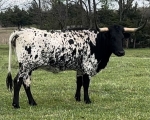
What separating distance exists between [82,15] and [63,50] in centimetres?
4386

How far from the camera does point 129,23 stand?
47.5 meters

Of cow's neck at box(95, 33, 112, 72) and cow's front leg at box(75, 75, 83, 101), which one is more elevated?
cow's neck at box(95, 33, 112, 72)

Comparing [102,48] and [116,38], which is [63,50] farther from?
[116,38]

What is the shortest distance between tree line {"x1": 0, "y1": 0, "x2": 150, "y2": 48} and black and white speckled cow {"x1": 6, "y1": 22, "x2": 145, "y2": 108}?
126 feet

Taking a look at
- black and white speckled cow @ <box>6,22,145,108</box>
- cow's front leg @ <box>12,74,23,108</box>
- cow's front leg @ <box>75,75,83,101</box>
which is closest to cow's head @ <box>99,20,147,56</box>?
black and white speckled cow @ <box>6,22,145,108</box>

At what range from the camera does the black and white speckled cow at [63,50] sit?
862cm

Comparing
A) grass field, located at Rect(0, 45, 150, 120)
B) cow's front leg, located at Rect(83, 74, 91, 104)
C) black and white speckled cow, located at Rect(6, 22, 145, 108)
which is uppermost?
black and white speckled cow, located at Rect(6, 22, 145, 108)

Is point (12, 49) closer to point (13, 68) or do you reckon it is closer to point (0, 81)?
point (0, 81)

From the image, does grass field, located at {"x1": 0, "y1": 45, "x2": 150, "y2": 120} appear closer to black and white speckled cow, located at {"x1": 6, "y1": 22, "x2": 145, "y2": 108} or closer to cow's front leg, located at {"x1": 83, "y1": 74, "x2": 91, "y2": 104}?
cow's front leg, located at {"x1": 83, "y1": 74, "x2": 91, "y2": 104}

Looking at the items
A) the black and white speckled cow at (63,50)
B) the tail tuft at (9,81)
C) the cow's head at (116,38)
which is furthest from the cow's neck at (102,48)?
the tail tuft at (9,81)

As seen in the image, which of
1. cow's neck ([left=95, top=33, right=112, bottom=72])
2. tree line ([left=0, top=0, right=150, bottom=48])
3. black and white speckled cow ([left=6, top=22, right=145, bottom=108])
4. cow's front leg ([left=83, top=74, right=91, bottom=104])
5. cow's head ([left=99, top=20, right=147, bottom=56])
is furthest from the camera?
tree line ([left=0, top=0, right=150, bottom=48])

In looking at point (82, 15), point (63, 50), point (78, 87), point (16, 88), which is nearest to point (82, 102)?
point (78, 87)

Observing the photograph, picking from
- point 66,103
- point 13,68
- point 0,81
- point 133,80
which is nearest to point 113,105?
point 66,103

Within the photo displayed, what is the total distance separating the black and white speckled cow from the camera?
8.62m
